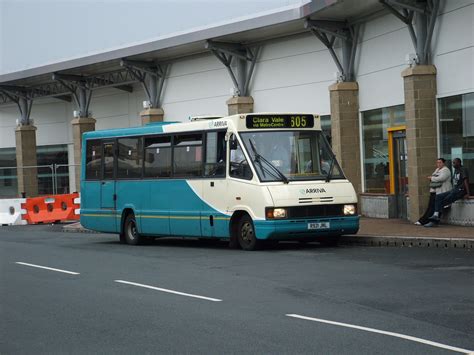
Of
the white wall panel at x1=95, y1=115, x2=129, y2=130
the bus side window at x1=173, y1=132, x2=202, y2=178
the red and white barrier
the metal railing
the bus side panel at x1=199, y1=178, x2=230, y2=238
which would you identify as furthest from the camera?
the metal railing

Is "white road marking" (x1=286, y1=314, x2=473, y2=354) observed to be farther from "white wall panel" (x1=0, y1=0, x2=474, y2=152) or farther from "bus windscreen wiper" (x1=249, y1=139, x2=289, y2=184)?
"white wall panel" (x1=0, y1=0, x2=474, y2=152)

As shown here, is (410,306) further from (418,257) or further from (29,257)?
(29,257)

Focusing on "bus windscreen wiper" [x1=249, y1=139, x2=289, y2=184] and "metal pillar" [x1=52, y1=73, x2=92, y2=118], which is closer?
"bus windscreen wiper" [x1=249, y1=139, x2=289, y2=184]

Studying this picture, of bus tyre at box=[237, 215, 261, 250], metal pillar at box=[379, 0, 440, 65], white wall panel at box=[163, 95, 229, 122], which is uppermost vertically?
metal pillar at box=[379, 0, 440, 65]

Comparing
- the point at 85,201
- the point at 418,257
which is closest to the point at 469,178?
the point at 418,257

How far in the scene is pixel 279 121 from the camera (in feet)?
62.4

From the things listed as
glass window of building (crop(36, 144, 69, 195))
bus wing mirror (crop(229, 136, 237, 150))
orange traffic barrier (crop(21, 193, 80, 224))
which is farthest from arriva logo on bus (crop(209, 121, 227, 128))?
glass window of building (crop(36, 144, 69, 195))

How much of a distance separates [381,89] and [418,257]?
32.9ft

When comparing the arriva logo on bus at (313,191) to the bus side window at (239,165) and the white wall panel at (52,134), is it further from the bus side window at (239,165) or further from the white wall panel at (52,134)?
the white wall panel at (52,134)

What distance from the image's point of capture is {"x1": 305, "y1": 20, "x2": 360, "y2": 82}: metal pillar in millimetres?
25984

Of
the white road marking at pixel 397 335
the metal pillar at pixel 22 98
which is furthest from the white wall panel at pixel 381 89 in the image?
the metal pillar at pixel 22 98

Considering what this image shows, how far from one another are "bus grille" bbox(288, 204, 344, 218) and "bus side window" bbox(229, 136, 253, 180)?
3.72 ft

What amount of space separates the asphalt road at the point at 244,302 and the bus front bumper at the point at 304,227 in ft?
1.19

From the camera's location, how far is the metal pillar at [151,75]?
35.0 m
